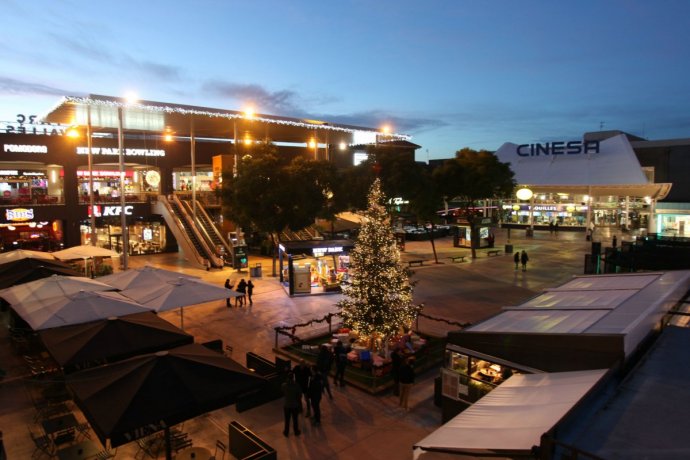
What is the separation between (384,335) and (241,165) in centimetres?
1727

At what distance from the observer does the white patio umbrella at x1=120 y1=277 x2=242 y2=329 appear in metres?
14.0

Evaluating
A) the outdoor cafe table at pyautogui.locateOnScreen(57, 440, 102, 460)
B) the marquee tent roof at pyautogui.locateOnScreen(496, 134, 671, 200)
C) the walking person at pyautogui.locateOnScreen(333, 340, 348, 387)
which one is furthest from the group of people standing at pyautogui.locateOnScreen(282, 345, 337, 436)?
the marquee tent roof at pyautogui.locateOnScreen(496, 134, 671, 200)

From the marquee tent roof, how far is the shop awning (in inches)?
1575

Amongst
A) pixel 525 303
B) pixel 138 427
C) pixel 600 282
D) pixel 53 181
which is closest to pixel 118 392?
pixel 138 427

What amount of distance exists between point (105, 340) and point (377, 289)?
7.07m

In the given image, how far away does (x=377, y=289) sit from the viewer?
13562 millimetres

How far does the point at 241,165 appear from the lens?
27609 millimetres

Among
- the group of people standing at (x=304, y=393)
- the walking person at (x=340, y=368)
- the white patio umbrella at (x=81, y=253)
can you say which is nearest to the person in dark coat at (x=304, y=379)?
the group of people standing at (x=304, y=393)

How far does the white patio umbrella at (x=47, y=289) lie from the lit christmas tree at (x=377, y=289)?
7.60 meters

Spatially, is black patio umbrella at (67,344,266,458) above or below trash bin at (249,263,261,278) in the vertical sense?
above

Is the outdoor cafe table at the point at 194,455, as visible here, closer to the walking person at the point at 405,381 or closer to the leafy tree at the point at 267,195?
the walking person at the point at 405,381

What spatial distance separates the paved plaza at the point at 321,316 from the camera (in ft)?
30.4

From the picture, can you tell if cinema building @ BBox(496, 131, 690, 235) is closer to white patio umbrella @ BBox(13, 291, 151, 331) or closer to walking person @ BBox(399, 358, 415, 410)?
walking person @ BBox(399, 358, 415, 410)

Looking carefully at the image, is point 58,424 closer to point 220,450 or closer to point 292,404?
point 220,450
